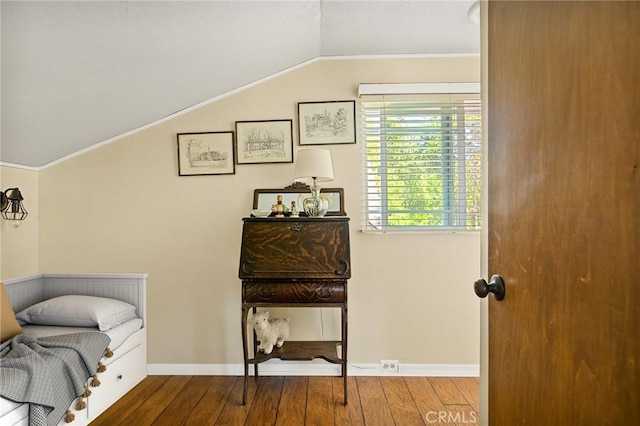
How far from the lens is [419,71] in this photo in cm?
283

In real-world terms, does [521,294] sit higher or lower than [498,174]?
lower

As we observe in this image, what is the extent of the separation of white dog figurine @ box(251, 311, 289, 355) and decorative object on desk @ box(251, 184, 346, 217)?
778 millimetres

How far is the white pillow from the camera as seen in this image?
2.25 m

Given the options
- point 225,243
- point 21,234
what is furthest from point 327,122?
point 21,234

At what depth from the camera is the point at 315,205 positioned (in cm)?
252

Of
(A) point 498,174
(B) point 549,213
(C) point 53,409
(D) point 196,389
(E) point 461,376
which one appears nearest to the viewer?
(B) point 549,213

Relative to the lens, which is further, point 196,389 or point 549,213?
point 196,389

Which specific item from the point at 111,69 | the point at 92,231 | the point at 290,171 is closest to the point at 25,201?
the point at 92,231

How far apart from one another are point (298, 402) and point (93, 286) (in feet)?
5.32

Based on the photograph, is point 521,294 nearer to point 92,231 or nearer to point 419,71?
point 419,71

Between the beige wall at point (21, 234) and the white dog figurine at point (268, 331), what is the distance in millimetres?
1788

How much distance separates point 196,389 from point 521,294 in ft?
7.92

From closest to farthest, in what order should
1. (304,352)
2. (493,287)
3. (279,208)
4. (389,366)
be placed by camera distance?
(493,287)
(304,352)
(279,208)
(389,366)

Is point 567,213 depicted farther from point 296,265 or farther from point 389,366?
point 389,366
